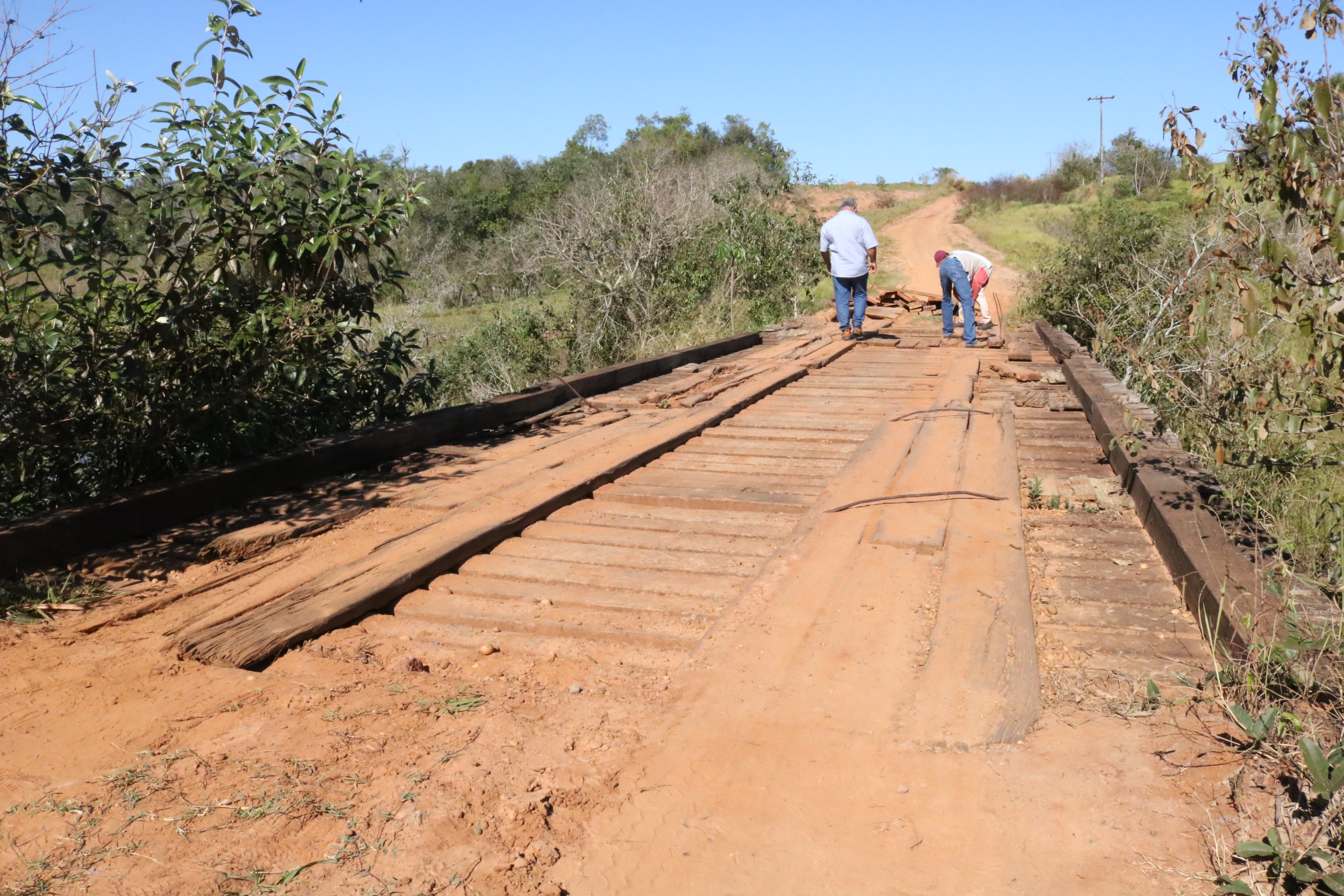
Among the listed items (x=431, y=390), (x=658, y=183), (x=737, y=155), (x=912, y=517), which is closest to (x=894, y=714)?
(x=912, y=517)

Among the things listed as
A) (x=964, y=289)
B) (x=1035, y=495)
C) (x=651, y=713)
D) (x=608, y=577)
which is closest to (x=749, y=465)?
(x=1035, y=495)

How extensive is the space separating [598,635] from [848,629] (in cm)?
87

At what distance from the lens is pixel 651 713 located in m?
3.11

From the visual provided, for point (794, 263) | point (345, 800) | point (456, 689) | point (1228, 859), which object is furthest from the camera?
point (794, 263)

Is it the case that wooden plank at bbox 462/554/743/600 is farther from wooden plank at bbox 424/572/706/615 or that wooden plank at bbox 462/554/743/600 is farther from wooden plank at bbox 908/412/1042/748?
wooden plank at bbox 908/412/1042/748

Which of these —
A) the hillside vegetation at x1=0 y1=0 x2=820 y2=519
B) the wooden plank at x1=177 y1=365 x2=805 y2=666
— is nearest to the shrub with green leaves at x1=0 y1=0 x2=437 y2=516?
the hillside vegetation at x1=0 y1=0 x2=820 y2=519

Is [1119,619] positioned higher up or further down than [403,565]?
further down

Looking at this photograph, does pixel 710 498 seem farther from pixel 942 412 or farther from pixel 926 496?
pixel 942 412

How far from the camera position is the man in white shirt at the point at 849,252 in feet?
38.2

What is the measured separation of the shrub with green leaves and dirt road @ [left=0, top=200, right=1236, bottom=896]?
76cm

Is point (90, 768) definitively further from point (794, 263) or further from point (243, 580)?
point (794, 263)

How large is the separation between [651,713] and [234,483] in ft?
9.57

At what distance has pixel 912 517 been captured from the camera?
15.8 ft

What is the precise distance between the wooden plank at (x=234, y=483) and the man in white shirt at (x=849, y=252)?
474cm
